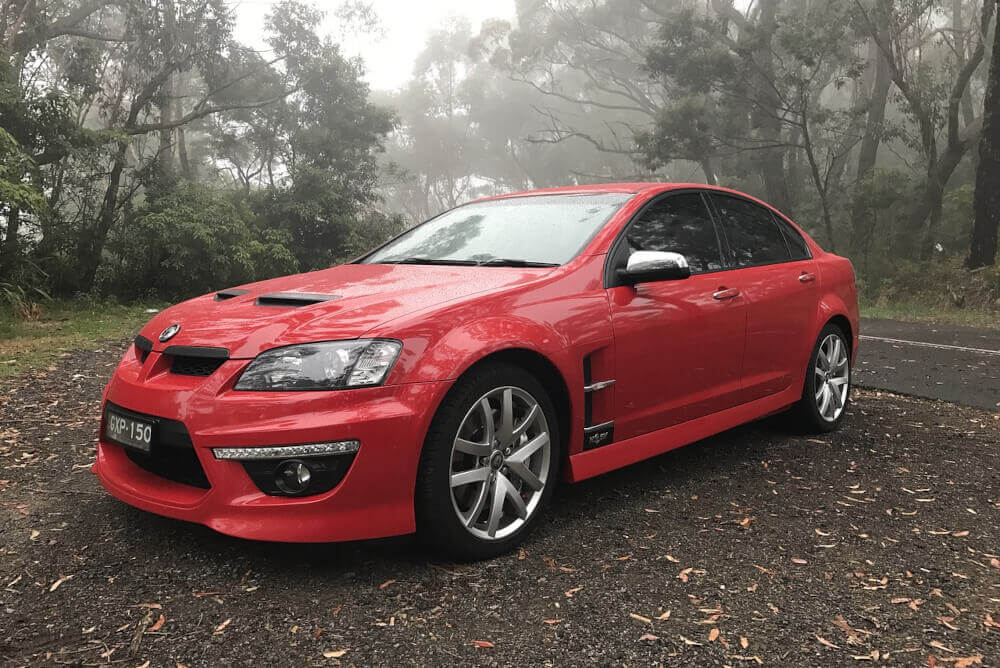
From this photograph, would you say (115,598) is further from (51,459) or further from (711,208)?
(711,208)

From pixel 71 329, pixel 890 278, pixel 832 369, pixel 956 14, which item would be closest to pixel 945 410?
pixel 832 369

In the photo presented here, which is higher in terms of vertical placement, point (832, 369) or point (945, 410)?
point (832, 369)

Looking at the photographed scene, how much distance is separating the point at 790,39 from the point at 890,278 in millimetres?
6668

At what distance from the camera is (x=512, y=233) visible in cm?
420

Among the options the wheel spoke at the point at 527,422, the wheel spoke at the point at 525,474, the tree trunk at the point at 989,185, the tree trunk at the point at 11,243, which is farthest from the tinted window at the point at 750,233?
the tree trunk at the point at 989,185

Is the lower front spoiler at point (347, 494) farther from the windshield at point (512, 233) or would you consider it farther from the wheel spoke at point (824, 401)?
the wheel spoke at point (824, 401)

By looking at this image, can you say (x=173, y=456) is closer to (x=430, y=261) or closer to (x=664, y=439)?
(x=430, y=261)

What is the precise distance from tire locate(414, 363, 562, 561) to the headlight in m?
0.30

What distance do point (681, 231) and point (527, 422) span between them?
159 cm

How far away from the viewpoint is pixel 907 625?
275 centimetres

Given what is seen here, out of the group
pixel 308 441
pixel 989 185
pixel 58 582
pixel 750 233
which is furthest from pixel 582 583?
pixel 989 185

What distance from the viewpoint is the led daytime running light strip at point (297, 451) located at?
2844mm

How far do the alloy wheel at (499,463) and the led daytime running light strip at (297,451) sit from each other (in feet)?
1.39

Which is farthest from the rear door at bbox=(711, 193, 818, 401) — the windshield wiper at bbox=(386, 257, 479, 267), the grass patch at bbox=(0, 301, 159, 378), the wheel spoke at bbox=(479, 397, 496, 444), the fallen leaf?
the grass patch at bbox=(0, 301, 159, 378)
